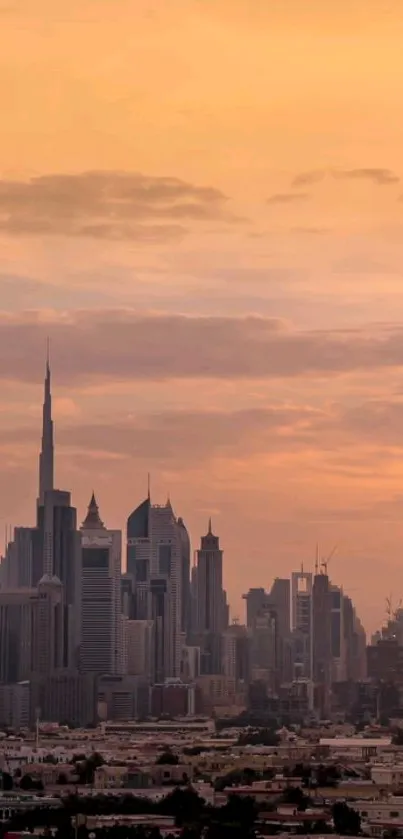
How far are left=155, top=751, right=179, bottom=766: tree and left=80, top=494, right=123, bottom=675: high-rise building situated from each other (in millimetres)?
52403

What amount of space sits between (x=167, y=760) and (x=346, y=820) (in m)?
24.9

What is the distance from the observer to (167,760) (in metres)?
79.4

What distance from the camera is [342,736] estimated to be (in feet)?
337

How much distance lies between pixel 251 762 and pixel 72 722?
42927 mm

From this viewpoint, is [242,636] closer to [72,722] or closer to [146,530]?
[146,530]

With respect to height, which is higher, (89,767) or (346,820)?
(89,767)

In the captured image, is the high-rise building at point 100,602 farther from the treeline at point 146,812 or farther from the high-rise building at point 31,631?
the treeline at point 146,812

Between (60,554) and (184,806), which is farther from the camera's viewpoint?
(60,554)

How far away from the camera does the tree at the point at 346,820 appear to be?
5309 centimetres

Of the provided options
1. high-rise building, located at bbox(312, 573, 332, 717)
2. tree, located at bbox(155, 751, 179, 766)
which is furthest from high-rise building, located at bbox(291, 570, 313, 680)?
tree, located at bbox(155, 751, 179, 766)

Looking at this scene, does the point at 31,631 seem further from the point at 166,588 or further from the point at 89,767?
the point at 89,767

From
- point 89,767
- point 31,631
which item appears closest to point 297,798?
point 89,767

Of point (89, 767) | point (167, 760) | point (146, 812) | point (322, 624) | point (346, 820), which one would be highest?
point (322, 624)

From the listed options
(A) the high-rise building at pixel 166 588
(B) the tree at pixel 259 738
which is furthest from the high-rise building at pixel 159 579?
(B) the tree at pixel 259 738
